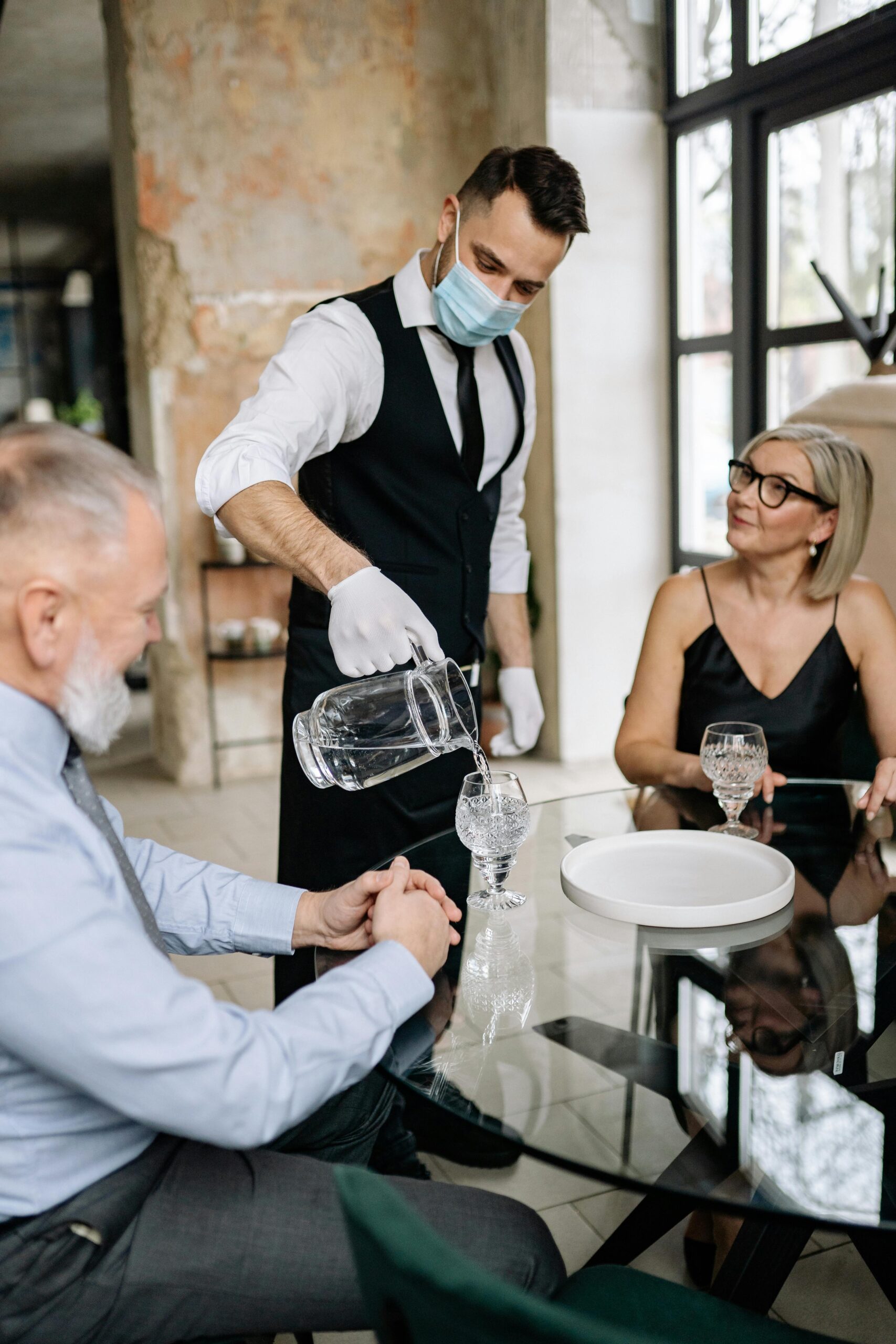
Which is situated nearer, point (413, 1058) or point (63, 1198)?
point (63, 1198)

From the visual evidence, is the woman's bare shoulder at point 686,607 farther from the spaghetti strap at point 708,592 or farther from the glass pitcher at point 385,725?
the glass pitcher at point 385,725

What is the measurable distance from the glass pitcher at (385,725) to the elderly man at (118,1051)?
0.31m

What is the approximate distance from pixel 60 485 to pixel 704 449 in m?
4.11

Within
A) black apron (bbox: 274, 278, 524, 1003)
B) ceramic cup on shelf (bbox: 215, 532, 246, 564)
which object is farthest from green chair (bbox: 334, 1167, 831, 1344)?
ceramic cup on shelf (bbox: 215, 532, 246, 564)

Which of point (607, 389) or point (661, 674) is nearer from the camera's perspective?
point (661, 674)

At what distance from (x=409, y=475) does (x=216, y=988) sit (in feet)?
4.99

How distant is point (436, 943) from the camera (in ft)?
3.93

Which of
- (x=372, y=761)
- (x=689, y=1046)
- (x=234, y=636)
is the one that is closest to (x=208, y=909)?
(x=372, y=761)

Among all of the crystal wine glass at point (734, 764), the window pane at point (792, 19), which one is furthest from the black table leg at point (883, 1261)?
the window pane at point (792, 19)

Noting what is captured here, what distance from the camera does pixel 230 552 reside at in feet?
15.5

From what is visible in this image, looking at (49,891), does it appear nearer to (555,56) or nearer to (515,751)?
(515,751)

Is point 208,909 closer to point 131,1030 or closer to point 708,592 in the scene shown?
point 131,1030

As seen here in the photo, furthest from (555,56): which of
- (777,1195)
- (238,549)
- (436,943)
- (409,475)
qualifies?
(777,1195)

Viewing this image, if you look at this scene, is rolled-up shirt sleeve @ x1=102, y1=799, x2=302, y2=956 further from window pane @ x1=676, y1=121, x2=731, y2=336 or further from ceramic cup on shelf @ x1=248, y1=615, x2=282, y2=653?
window pane @ x1=676, y1=121, x2=731, y2=336
